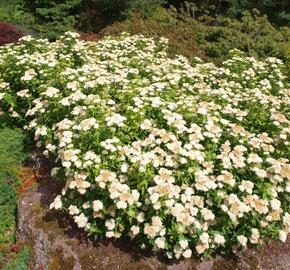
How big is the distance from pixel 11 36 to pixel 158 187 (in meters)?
7.00

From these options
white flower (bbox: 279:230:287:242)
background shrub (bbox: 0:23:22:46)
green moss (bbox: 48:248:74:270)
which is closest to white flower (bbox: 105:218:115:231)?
green moss (bbox: 48:248:74:270)

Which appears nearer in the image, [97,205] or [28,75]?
[97,205]

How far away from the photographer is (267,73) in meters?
7.01

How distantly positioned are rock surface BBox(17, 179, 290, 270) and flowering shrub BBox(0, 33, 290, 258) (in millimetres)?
189

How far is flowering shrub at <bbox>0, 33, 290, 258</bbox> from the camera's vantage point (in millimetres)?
4305

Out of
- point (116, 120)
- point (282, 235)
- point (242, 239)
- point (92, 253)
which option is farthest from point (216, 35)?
point (92, 253)

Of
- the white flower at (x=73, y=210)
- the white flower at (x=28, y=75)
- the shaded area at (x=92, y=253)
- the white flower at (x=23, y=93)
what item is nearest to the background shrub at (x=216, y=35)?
the white flower at (x=28, y=75)

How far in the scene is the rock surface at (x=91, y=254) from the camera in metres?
4.57

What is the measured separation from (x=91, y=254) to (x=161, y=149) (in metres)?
1.35

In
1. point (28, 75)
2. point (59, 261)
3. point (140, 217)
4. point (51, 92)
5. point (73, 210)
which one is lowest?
point (59, 261)

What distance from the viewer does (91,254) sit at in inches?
182

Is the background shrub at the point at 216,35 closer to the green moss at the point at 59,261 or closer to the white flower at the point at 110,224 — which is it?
the white flower at the point at 110,224

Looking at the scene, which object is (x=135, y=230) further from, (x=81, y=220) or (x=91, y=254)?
(x=91, y=254)

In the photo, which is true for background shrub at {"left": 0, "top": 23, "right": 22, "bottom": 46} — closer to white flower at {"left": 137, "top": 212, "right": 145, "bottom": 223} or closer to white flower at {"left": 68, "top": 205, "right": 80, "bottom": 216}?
white flower at {"left": 68, "top": 205, "right": 80, "bottom": 216}
